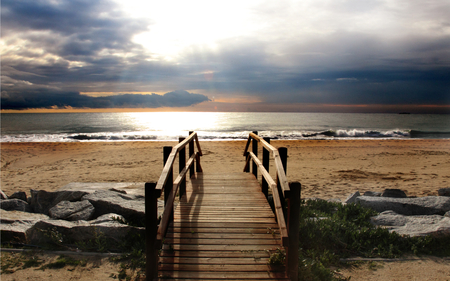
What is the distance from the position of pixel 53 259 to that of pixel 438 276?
5448 mm

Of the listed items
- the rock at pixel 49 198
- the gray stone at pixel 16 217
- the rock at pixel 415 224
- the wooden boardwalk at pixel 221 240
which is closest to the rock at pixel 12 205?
the rock at pixel 49 198

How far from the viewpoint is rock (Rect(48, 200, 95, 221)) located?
5023mm

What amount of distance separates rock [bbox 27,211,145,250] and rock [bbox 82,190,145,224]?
0.72 m

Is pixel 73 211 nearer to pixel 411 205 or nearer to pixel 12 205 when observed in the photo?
pixel 12 205

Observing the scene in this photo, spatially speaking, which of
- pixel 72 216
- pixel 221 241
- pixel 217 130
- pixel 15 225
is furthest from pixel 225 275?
pixel 217 130

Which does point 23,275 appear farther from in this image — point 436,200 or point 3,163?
point 3,163

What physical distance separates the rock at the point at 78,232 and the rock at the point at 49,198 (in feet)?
5.83

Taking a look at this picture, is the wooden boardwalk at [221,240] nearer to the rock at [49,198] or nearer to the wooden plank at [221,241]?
the wooden plank at [221,241]

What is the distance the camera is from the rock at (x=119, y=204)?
5094 mm

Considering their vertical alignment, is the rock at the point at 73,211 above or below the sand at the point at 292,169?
above

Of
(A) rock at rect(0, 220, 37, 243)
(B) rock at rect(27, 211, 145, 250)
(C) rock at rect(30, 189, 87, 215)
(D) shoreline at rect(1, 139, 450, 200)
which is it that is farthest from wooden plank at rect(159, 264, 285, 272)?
(D) shoreline at rect(1, 139, 450, 200)

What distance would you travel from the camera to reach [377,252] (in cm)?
405

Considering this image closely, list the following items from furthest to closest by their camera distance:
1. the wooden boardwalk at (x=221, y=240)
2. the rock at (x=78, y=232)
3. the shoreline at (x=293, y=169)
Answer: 1. the shoreline at (x=293, y=169)
2. the rock at (x=78, y=232)
3. the wooden boardwalk at (x=221, y=240)

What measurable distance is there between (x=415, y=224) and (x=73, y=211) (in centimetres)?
649
